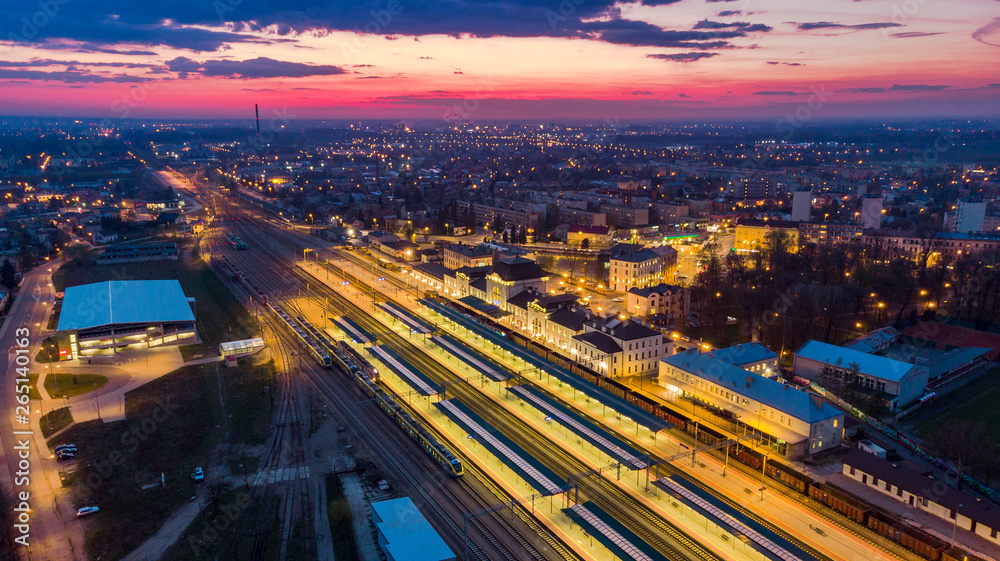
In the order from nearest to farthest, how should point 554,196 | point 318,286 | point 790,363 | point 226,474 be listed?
1. point 226,474
2. point 790,363
3. point 318,286
4. point 554,196

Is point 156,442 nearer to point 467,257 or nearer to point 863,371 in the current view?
point 467,257

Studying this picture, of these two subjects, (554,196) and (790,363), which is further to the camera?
(554,196)

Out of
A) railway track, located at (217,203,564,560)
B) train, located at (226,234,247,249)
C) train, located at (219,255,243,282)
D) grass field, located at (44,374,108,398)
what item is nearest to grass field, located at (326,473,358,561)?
railway track, located at (217,203,564,560)

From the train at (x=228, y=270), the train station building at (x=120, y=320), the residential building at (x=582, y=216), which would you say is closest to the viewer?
the train station building at (x=120, y=320)

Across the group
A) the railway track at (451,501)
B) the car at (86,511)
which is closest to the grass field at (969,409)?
the railway track at (451,501)

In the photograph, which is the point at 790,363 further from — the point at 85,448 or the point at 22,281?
the point at 22,281

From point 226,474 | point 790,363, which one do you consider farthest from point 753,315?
point 226,474

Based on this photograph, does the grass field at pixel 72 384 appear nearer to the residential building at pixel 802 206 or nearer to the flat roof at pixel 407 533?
the flat roof at pixel 407 533
